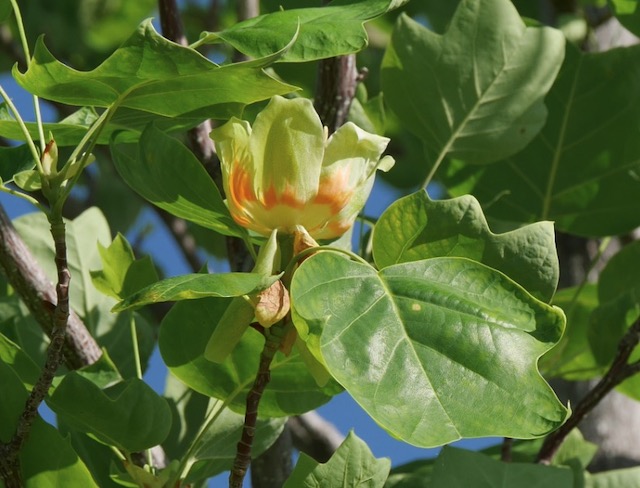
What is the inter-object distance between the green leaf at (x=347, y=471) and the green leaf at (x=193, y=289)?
0.74 ft

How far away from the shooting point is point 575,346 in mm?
1295

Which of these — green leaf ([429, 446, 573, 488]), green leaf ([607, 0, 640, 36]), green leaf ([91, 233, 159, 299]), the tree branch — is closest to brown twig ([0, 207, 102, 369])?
green leaf ([91, 233, 159, 299])

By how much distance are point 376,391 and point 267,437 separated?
0.38 m

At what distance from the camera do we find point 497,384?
2.23 ft

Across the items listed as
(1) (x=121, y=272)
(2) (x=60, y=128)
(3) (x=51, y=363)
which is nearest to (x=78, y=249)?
(1) (x=121, y=272)

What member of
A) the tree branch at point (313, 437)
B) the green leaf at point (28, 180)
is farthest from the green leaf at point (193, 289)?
the tree branch at point (313, 437)

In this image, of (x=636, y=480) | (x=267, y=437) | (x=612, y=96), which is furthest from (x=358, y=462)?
(x=612, y=96)

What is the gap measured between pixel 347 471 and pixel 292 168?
256 mm

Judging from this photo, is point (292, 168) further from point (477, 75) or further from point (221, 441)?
point (477, 75)

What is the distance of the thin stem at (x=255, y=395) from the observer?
75 centimetres

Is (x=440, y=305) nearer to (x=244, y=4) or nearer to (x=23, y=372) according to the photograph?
(x=23, y=372)

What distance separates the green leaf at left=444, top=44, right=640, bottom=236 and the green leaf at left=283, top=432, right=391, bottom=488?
0.49 meters

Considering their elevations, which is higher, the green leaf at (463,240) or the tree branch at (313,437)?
the green leaf at (463,240)

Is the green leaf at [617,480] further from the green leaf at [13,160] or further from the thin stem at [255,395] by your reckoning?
the green leaf at [13,160]
